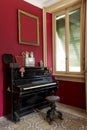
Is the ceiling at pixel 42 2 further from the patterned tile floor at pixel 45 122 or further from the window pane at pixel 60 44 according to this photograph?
the patterned tile floor at pixel 45 122

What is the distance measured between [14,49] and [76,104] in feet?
6.70

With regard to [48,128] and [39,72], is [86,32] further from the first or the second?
[48,128]

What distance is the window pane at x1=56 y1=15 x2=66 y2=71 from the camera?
358 centimetres

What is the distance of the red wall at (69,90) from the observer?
3.09 m

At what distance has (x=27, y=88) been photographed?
2461mm

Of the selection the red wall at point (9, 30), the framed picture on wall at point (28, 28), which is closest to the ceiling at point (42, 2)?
the red wall at point (9, 30)

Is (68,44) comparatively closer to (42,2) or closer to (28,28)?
(28,28)

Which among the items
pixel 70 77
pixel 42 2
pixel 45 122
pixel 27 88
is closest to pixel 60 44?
pixel 70 77

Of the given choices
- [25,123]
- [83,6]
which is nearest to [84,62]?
[83,6]

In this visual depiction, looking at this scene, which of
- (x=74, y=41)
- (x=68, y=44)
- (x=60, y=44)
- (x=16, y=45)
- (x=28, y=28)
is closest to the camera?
(x=16, y=45)

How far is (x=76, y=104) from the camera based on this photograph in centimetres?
319

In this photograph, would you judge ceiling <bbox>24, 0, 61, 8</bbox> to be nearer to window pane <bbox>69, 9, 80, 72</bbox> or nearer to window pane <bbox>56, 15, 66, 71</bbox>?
window pane <bbox>56, 15, 66, 71</bbox>

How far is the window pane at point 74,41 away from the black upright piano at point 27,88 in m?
0.73

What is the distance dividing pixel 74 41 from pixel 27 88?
1.77 meters
